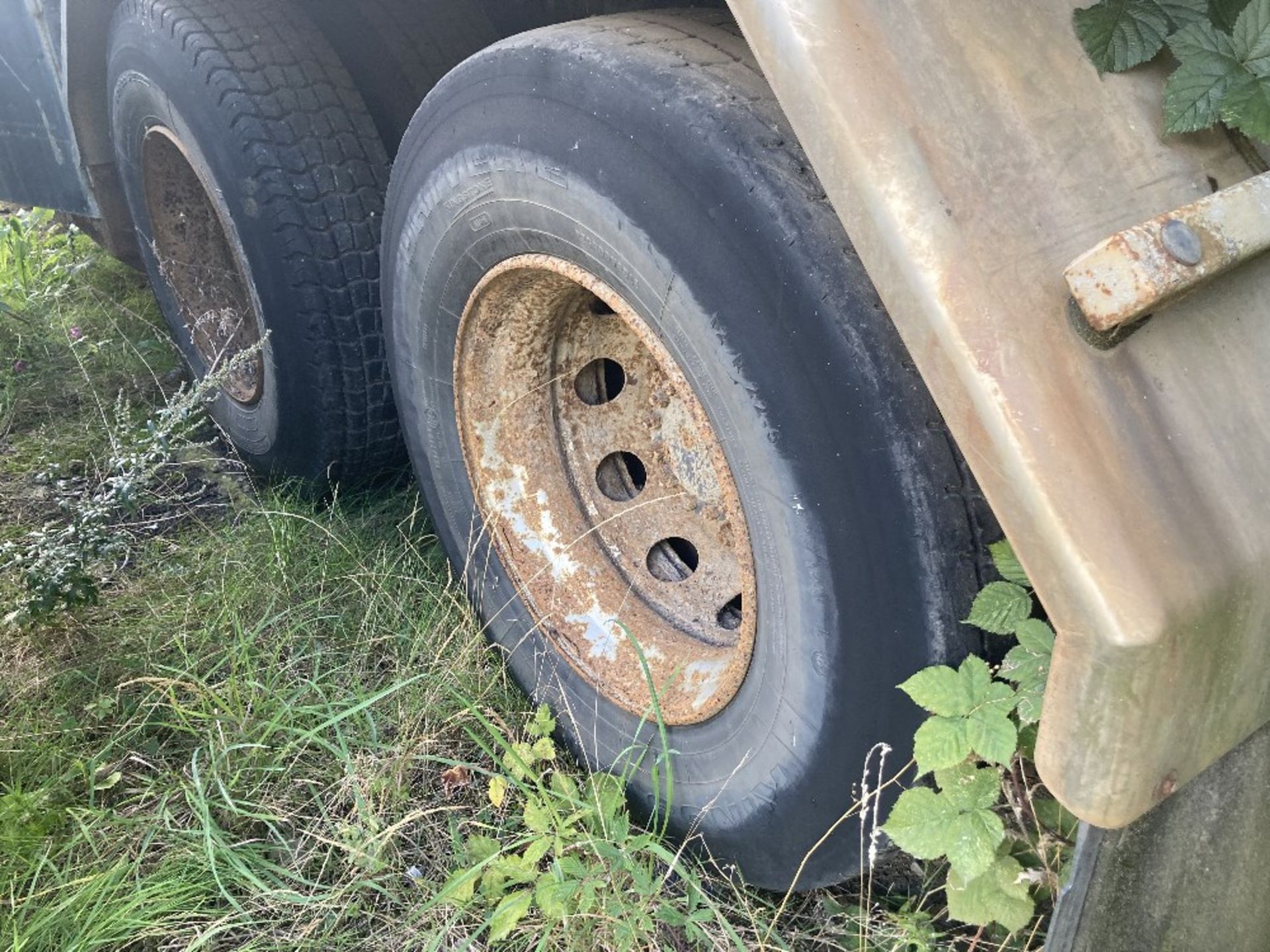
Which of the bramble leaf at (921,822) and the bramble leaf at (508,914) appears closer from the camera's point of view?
the bramble leaf at (921,822)

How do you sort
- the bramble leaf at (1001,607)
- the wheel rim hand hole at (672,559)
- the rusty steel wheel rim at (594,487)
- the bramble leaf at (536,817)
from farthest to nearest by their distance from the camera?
the wheel rim hand hole at (672,559), the rusty steel wheel rim at (594,487), the bramble leaf at (536,817), the bramble leaf at (1001,607)

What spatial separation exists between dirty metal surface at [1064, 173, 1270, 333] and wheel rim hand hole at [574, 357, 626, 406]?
1065 mm

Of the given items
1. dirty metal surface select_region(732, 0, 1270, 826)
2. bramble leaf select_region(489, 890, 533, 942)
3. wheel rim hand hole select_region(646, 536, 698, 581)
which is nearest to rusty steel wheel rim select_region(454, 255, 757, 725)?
wheel rim hand hole select_region(646, 536, 698, 581)

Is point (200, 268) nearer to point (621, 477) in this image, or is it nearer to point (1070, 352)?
point (621, 477)

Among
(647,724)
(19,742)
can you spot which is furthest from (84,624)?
(647,724)

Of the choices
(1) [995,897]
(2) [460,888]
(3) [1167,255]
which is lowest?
(2) [460,888]

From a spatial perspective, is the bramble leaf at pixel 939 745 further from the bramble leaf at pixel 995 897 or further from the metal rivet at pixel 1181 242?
the metal rivet at pixel 1181 242

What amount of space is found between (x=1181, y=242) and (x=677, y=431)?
1.03m

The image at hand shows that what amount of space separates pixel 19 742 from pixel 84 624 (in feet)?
1.00

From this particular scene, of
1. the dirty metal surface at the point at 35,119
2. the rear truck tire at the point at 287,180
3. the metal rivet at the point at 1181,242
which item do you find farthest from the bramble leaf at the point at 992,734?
the dirty metal surface at the point at 35,119

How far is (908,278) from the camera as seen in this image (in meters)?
0.83

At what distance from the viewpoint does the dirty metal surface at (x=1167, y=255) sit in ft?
2.51

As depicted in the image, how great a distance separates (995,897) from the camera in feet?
3.91

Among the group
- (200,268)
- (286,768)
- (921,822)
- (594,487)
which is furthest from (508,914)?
(200,268)
